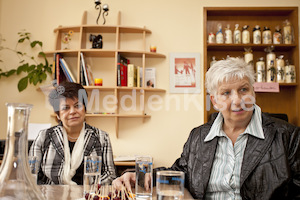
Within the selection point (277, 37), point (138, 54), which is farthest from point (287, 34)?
point (138, 54)

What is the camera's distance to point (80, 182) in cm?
182

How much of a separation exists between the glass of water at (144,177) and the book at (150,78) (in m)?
2.26

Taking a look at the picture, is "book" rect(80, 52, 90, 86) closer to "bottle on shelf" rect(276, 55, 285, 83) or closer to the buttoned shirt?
the buttoned shirt

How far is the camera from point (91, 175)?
3.82 ft

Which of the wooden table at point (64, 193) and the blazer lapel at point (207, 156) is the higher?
the blazer lapel at point (207, 156)

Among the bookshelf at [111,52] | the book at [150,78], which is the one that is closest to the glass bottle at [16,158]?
the bookshelf at [111,52]

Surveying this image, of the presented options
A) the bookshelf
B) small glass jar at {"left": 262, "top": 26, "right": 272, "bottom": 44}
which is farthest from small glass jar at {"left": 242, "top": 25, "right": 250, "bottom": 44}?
the bookshelf

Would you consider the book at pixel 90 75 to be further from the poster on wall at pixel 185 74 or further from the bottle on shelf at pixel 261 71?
the bottle on shelf at pixel 261 71

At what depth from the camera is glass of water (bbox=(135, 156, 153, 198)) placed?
1015mm

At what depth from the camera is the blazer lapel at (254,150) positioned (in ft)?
4.38

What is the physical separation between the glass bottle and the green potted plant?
8.67 feet

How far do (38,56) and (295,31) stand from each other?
283 cm

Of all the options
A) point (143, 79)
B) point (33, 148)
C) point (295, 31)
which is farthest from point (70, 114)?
point (295, 31)

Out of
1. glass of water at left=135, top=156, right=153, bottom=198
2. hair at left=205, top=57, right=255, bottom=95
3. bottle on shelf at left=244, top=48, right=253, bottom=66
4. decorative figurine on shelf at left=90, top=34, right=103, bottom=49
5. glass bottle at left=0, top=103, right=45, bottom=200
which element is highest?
decorative figurine on shelf at left=90, top=34, right=103, bottom=49
